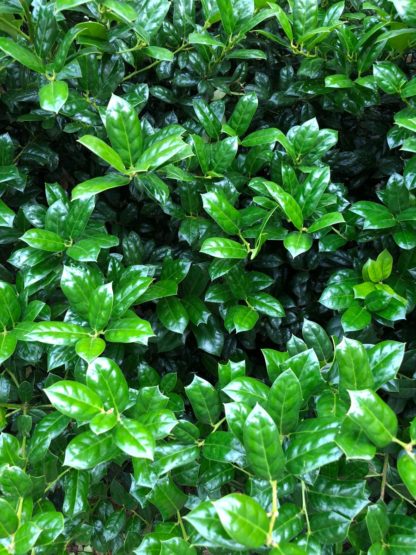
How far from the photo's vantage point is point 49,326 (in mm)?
1033

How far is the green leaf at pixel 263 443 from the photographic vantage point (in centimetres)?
84

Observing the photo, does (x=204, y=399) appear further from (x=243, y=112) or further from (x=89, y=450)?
(x=243, y=112)

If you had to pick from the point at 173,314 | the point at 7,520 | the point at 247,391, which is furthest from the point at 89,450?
the point at 173,314

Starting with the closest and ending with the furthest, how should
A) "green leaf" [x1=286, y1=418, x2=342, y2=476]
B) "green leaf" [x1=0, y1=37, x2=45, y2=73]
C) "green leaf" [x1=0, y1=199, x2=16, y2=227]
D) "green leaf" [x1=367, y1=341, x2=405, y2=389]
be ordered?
"green leaf" [x1=286, y1=418, x2=342, y2=476], "green leaf" [x1=367, y1=341, x2=405, y2=389], "green leaf" [x1=0, y1=37, x2=45, y2=73], "green leaf" [x1=0, y1=199, x2=16, y2=227]

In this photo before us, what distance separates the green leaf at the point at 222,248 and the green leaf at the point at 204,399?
0.29 m

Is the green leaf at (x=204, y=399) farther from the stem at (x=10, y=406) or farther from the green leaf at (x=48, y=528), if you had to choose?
the stem at (x=10, y=406)

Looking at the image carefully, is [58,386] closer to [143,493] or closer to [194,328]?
[143,493]

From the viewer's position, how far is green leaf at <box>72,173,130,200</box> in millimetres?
1061

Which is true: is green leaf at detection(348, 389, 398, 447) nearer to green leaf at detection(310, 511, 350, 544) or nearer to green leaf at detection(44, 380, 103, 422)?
green leaf at detection(310, 511, 350, 544)

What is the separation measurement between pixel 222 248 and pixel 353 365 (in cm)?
41

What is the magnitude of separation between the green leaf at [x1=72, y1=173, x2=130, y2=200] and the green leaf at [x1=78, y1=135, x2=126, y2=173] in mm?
35

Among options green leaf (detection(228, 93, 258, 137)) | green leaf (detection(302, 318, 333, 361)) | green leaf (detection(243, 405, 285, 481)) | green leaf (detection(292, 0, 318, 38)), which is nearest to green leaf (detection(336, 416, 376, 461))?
green leaf (detection(243, 405, 285, 481))

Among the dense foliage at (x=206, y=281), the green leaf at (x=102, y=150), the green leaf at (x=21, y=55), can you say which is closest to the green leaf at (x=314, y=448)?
the dense foliage at (x=206, y=281)

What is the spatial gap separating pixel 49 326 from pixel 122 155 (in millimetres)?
408
